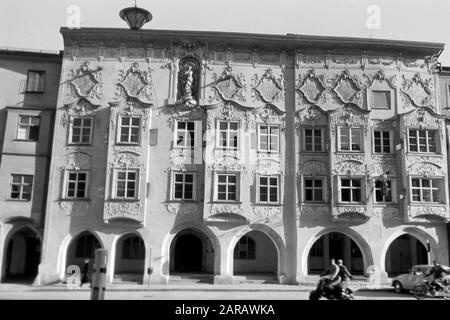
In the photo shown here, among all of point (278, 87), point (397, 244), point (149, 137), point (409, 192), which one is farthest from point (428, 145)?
point (149, 137)

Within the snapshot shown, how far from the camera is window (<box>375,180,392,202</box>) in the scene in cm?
2078

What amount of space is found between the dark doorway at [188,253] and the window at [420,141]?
38.5ft

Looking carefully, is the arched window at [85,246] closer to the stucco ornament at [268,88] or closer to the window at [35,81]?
the window at [35,81]

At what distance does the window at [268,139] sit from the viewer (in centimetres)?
2108

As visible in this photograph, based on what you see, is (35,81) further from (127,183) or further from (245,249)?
(245,249)

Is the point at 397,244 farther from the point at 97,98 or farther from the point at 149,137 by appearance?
the point at 97,98

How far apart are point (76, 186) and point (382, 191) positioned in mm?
14301

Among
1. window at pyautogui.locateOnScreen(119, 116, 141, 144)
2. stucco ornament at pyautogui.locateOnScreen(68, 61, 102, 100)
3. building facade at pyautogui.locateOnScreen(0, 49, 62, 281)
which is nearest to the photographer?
building facade at pyautogui.locateOnScreen(0, 49, 62, 281)

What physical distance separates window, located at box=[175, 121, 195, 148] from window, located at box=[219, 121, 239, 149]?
1.36 meters

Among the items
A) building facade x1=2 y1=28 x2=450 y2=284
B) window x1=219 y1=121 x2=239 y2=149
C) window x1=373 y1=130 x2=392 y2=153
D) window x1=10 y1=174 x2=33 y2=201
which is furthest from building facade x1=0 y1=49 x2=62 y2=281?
window x1=373 y1=130 x2=392 y2=153

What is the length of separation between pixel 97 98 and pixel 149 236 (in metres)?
7.08

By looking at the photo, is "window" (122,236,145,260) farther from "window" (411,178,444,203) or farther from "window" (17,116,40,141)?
"window" (411,178,444,203)

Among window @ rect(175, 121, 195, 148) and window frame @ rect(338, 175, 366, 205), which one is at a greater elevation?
window @ rect(175, 121, 195, 148)

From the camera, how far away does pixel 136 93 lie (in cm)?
2141
